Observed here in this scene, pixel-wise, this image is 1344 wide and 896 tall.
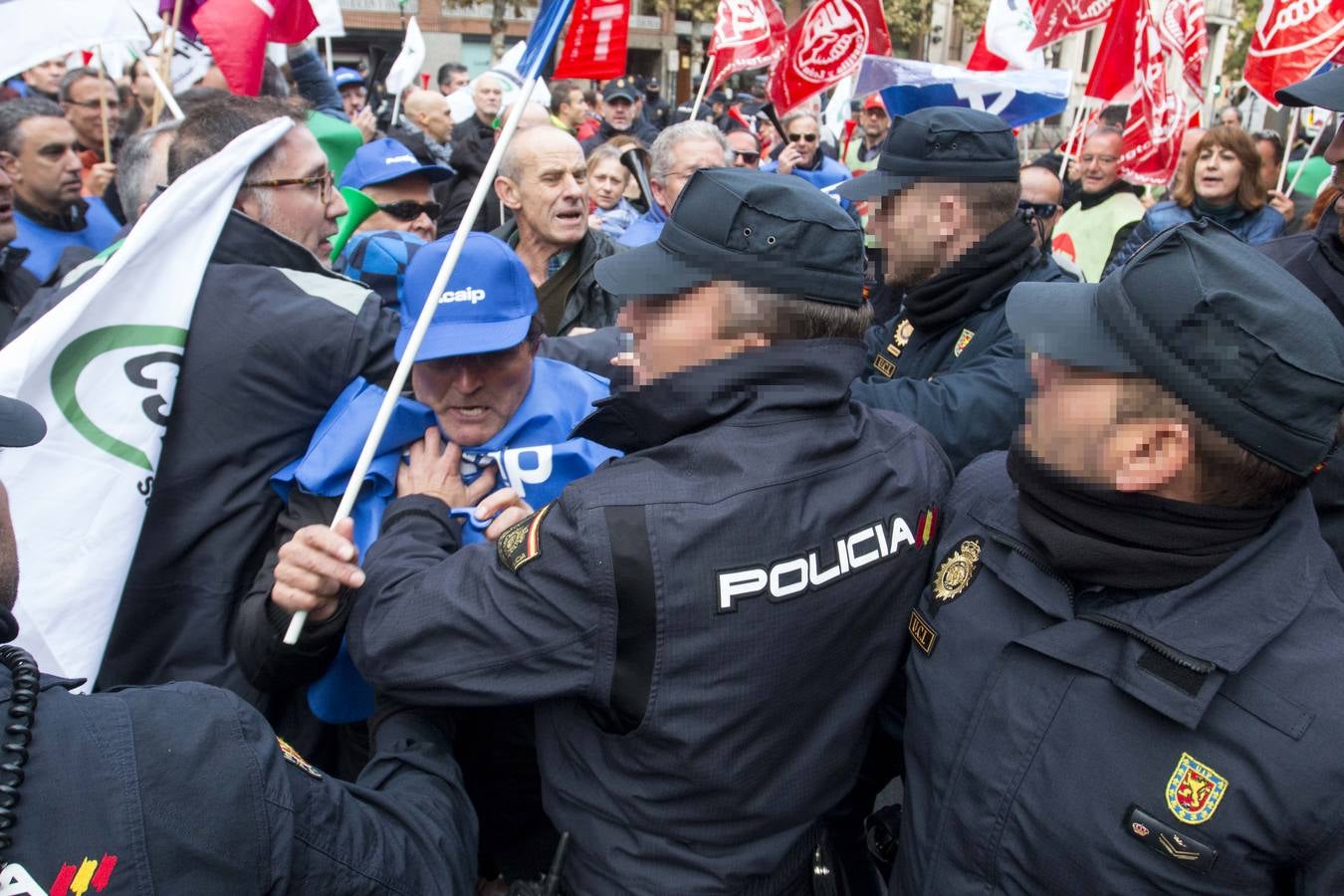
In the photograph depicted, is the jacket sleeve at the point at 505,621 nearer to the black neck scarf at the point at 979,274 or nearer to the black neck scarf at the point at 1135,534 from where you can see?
the black neck scarf at the point at 1135,534

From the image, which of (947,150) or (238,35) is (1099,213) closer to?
(947,150)

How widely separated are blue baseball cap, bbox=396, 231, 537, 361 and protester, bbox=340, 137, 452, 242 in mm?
2448

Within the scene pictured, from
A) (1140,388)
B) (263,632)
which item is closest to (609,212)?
(263,632)

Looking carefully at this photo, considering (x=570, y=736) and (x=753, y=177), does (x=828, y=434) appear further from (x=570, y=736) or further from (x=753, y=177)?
(x=570, y=736)

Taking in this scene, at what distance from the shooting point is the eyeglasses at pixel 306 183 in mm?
2584

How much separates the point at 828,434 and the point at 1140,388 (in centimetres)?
46

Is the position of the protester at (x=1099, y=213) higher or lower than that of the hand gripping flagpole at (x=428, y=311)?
lower

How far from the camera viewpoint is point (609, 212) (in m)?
6.26

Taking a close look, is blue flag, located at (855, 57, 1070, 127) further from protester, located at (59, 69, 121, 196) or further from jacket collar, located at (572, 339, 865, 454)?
protester, located at (59, 69, 121, 196)

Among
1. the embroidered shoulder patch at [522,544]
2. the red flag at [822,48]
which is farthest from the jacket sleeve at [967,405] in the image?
the red flag at [822,48]

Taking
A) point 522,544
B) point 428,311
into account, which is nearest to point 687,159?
point 428,311

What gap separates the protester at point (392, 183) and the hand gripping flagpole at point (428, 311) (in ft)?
8.35

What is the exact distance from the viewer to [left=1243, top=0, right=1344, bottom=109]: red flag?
5230 mm

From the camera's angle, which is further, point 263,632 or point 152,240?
point 152,240
